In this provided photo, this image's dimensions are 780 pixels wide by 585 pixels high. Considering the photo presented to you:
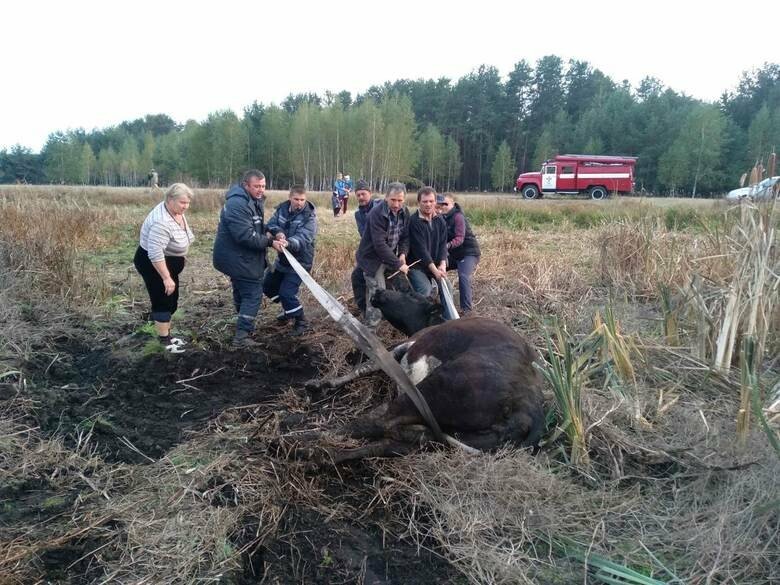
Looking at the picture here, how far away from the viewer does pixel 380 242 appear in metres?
5.60

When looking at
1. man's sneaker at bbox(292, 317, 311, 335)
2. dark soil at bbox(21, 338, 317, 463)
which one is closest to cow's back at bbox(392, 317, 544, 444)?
dark soil at bbox(21, 338, 317, 463)

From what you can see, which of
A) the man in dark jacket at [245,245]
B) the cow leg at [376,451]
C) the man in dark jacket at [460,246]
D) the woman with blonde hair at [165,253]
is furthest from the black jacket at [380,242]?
the cow leg at [376,451]

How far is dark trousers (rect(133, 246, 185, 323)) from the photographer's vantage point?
495 cm

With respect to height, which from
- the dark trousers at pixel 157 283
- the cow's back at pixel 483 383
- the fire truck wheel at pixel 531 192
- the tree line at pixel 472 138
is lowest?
the cow's back at pixel 483 383

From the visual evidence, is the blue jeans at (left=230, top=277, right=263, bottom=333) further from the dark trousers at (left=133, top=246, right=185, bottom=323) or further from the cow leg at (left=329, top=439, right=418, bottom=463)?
the cow leg at (left=329, top=439, right=418, bottom=463)

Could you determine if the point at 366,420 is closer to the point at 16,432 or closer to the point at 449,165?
the point at 16,432

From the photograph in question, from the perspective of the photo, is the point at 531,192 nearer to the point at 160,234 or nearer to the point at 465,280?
the point at 465,280

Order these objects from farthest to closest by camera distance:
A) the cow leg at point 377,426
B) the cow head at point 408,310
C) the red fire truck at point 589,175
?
the red fire truck at point 589,175
the cow head at point 408,310
the cow leg at point 377,426

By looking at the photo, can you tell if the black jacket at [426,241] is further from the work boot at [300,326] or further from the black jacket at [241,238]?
the black jacket at [241,238]

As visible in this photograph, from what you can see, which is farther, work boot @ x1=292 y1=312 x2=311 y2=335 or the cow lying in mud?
work boot @ x1=292 y1=312 x2=311 y2=335

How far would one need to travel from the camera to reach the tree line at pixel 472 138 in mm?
42344

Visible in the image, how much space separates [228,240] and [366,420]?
2891mm

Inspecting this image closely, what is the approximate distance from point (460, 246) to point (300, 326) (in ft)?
7.25

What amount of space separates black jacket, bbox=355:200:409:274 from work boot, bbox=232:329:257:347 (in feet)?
4.84
